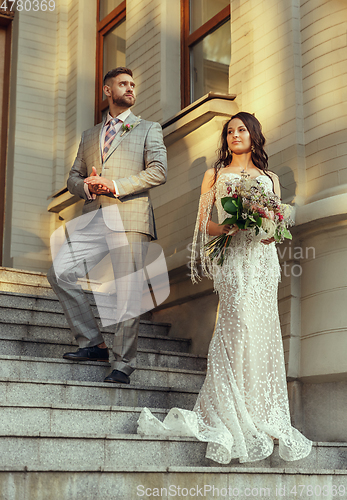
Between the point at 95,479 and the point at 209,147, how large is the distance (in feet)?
12.1

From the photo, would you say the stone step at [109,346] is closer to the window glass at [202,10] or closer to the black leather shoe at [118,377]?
the black leather shoe at [118,377]

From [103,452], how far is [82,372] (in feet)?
3.46

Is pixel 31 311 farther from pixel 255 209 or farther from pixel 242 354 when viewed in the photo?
pixel 255 209

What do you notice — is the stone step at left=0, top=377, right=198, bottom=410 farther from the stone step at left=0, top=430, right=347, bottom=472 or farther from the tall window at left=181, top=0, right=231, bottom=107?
the tall window at left=181, top=0, right=231, bottom=107

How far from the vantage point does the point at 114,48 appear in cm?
851

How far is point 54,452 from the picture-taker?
9.96 ft

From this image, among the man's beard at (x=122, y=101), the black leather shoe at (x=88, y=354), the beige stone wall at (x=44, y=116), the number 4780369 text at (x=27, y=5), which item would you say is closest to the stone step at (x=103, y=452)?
the black leather shoe at (x=88, y=354)

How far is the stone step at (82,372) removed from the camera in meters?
3.97

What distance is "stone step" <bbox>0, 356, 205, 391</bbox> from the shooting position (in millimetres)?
3967

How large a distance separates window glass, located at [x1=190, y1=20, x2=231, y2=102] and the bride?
7.66 feet

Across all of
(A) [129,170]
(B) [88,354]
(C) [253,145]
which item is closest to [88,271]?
(B) [88,354]

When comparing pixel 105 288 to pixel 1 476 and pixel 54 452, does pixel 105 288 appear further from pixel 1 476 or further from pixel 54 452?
pixel 1 476

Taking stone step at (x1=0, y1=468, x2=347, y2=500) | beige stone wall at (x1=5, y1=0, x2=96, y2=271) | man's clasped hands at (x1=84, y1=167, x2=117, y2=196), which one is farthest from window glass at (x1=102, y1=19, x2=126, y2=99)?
stone step at (x1=0, y1=468, x2=347, y2=500)

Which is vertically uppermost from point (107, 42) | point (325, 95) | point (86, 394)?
point (107, 42)
